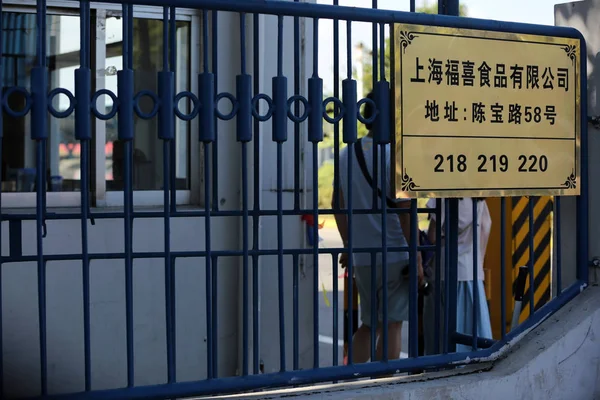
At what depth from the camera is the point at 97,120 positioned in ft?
16.8

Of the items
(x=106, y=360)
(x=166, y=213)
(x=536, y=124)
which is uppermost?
(x=536, y=124)

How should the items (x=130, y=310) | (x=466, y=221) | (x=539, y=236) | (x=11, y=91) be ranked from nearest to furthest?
(x=11, y=91) → (x=130, y=310) → (x=466, y=221) → (x=539, y=236)

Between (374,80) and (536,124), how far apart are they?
0.79 metres

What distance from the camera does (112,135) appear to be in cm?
537

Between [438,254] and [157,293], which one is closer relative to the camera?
[438,254]

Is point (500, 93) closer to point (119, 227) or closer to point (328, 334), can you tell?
point (119, 227)

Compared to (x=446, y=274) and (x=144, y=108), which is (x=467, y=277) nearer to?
(x=446, y=274)

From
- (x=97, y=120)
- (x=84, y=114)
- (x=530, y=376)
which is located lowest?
(x=530, y=376)

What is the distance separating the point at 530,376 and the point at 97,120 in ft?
9.64

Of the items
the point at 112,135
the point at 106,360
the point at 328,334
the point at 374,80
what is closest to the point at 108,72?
the point at 112,135

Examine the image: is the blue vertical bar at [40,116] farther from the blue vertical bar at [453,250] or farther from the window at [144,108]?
the window at [144,108]

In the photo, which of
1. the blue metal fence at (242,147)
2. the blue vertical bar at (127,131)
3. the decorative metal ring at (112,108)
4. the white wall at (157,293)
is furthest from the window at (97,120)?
the decorative metal ring at (112,108)

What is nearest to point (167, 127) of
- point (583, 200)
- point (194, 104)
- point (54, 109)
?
point (194, 104)

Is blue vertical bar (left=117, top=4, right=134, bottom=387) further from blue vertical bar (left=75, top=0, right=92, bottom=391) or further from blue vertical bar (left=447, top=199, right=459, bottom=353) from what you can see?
blue vertical bar (left=447, top=199, right=459, bottom=353)
